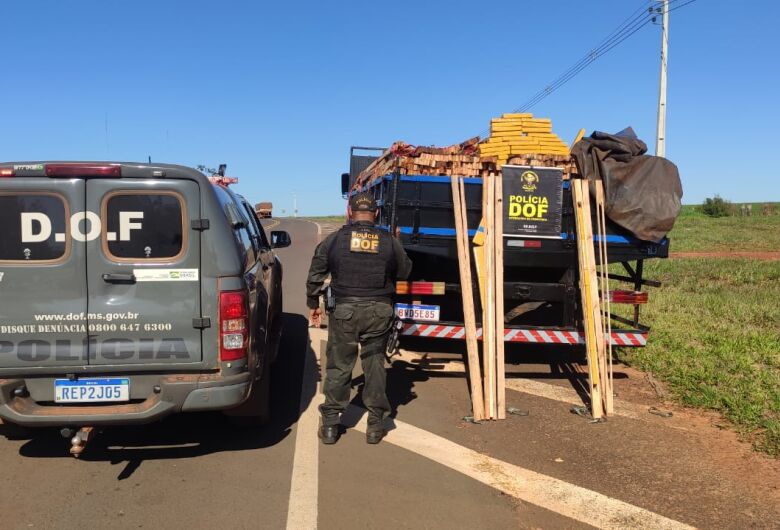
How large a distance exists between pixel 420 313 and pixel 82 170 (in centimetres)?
346

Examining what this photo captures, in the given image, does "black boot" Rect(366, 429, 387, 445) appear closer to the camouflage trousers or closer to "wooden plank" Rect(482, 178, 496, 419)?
the camouflage trousers

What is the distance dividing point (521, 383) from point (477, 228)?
1.71 metres

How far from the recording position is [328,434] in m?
4.42

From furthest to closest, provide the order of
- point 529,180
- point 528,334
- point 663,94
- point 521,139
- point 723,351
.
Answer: point 663,94 → point 723,351 → point 521,139 → point 528,334 → point 529,180

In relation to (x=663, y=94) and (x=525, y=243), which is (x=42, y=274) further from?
(x=663, y=94)

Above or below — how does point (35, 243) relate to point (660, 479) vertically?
above

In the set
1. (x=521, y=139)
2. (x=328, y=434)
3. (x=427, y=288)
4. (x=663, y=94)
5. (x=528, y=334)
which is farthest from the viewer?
(x=663, y=94)

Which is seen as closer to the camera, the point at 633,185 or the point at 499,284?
the point at 499,284

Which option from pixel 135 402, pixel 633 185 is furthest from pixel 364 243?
pixel 633 185

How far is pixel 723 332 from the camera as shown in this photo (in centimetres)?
793

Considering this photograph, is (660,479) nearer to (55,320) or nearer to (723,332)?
(55,320)

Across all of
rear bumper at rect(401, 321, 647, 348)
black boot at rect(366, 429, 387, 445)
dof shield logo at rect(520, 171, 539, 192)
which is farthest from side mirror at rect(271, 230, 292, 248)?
black boot at rect(366, 429, 387, 445)

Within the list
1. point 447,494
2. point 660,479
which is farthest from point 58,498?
point 660,479

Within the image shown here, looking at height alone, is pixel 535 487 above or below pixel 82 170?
below
